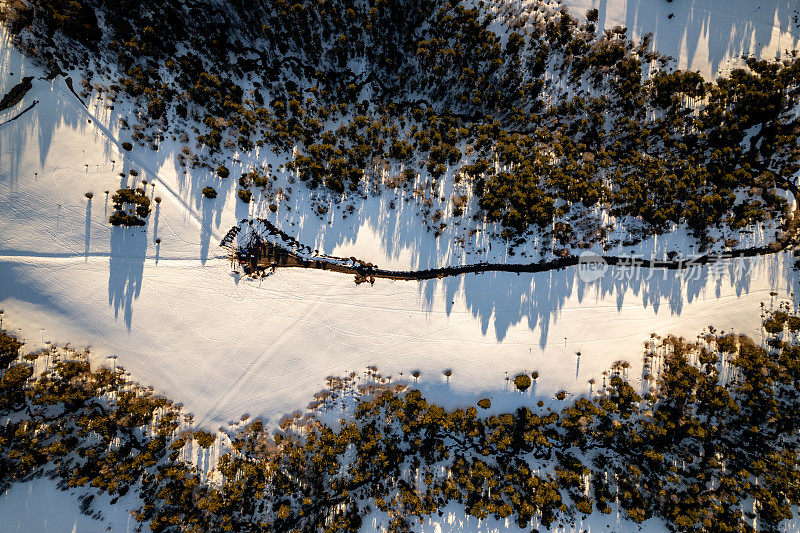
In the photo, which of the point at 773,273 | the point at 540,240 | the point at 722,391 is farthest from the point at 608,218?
the point at 722,391

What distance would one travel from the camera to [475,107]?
30.9 meters

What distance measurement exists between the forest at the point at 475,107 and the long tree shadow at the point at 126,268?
7796 mm

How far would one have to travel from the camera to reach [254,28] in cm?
2936

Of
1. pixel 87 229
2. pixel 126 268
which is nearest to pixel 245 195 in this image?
pixel 126 268

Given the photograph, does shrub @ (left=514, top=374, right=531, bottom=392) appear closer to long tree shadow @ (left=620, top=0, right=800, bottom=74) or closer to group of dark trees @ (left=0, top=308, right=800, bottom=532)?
group of dark trees @ (left=0, top=308, right=800, bottom=532)

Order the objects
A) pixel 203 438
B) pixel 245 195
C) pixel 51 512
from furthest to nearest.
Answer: pixel 245 195, pixel 203 438, pixel 51 512

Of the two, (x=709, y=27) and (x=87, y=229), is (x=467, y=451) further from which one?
(x=709, y=27)

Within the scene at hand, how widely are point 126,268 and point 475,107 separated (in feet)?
108

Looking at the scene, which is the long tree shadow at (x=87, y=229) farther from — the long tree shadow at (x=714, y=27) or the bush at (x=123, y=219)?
the long tree shadow at (x=714, y=27)

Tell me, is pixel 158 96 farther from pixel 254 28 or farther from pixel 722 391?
pixel 722 391

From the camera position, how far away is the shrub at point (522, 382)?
2828 centimetres

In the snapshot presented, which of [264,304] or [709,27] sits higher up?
[709,27]

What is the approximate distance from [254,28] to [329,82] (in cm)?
751

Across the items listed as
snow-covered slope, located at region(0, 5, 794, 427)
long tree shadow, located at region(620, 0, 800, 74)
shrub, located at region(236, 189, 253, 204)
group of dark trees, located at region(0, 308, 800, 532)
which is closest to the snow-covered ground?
group of dark trees, located at region(0, 308, 800, 532)
